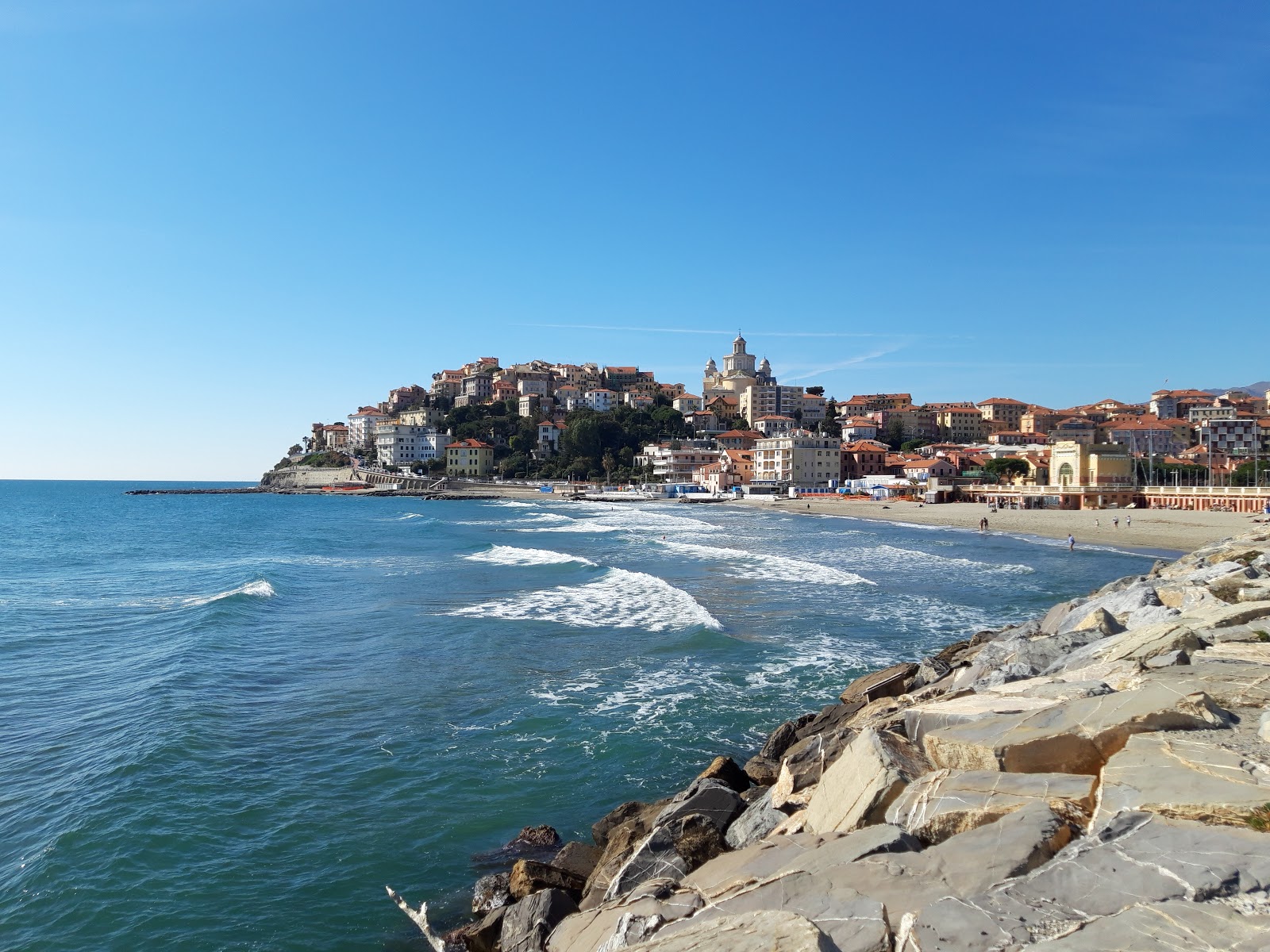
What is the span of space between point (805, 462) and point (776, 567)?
7959 cm

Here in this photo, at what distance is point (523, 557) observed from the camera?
37875mm

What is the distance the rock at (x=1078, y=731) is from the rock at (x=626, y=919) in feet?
8.04

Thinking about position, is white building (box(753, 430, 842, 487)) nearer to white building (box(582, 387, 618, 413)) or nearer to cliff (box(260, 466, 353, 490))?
white building (box(582, 387, 618, 413))

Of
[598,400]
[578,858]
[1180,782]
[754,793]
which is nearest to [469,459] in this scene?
[598,400]

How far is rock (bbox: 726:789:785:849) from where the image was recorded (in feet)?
23.8

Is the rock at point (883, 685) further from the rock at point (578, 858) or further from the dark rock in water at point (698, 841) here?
the rock at point (578, 858)

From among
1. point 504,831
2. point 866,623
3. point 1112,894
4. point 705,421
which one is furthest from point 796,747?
point 705,421

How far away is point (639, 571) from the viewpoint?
3244 centimetres

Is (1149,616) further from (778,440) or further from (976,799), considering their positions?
(778,440)

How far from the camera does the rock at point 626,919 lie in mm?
5410

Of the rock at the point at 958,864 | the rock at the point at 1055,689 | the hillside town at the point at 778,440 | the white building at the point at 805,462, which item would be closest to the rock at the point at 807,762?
the rock at the point at 1055,689

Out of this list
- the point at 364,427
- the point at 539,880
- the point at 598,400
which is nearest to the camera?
the point at 539,880

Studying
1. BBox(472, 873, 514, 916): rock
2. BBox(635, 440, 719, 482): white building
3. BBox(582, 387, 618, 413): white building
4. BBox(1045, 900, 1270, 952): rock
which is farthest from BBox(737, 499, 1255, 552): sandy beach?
BBox(582, 387, 618, 413): white building

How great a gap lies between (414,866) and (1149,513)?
209 ft
